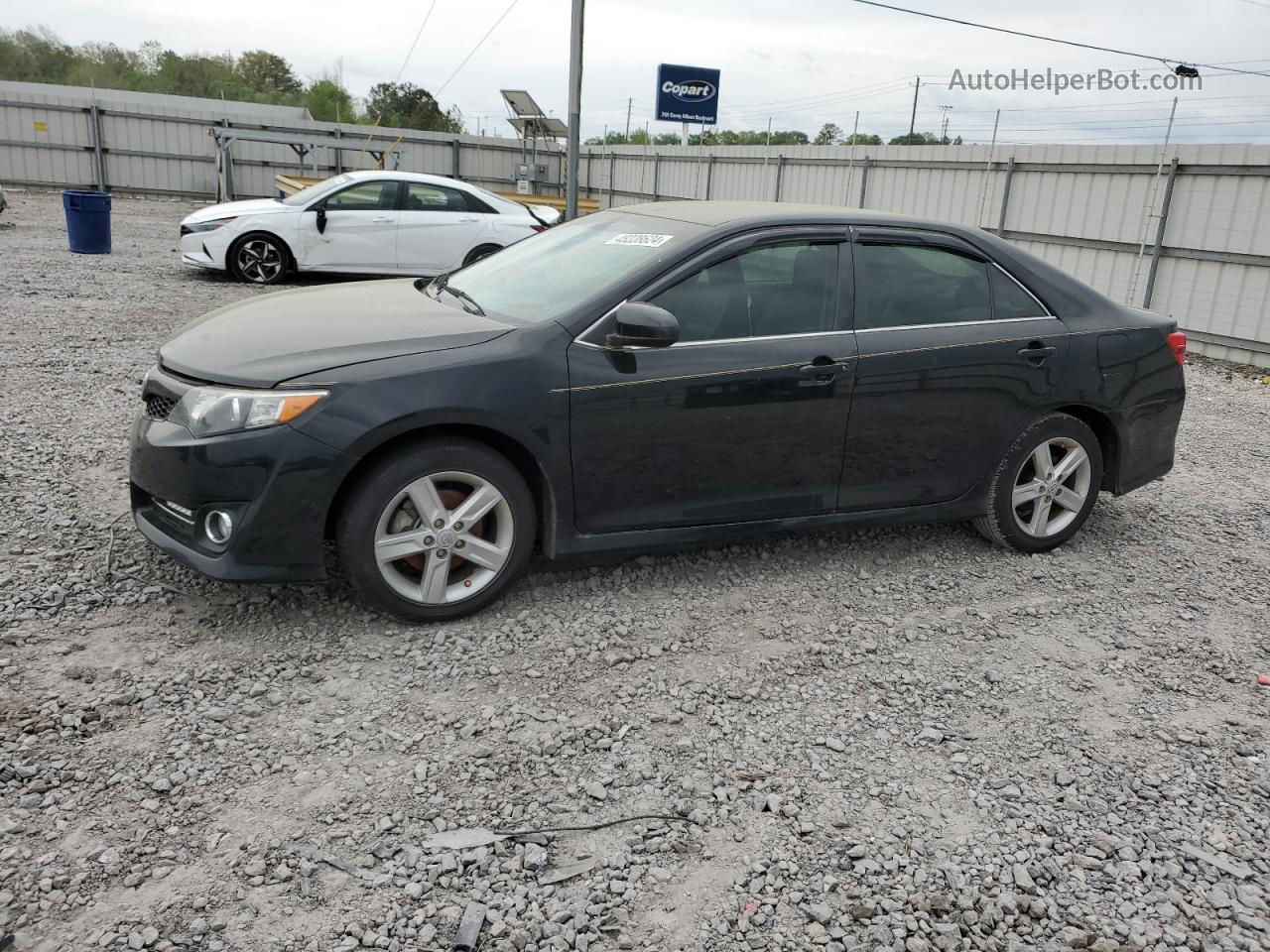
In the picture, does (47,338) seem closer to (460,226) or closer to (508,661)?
(460,226)

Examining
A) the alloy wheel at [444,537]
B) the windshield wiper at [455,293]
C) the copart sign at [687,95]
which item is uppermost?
the copart sign at [687,95]

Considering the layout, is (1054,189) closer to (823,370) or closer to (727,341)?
(823,370)

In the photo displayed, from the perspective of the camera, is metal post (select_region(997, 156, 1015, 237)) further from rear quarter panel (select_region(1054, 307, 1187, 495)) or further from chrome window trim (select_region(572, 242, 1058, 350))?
chrome window trim (select_region(572, 242, 1058, 350))

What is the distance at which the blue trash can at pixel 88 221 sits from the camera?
1470 cm

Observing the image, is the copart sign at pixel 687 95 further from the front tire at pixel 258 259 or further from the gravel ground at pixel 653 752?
the gravel ground at pixel 653 752

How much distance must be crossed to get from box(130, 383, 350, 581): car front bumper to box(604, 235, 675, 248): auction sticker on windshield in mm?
1640

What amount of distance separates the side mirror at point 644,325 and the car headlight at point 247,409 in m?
1.14

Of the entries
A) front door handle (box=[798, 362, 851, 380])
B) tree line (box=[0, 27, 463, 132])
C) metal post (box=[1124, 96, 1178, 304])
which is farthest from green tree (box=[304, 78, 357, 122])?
front door handle (box=[798, 362, 851, 380])

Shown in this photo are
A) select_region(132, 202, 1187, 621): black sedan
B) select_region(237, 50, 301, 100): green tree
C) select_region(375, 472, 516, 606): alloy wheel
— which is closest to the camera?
select_region(132, 202, 1187, 621): black sedan

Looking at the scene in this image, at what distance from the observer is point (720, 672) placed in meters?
3.83

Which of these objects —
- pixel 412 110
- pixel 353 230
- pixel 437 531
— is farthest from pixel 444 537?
pixel 412 110

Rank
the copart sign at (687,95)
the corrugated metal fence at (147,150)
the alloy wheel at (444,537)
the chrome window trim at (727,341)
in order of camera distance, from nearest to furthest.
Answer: the alloy wheel at (444,537), the chrome window trim at (727,341), the copart sign at (687,95), the corrugated metal fence at (147,150)

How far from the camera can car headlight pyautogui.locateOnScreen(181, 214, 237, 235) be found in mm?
13055

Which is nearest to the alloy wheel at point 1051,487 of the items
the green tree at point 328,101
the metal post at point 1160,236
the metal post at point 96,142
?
the metal post at point 1160,236
